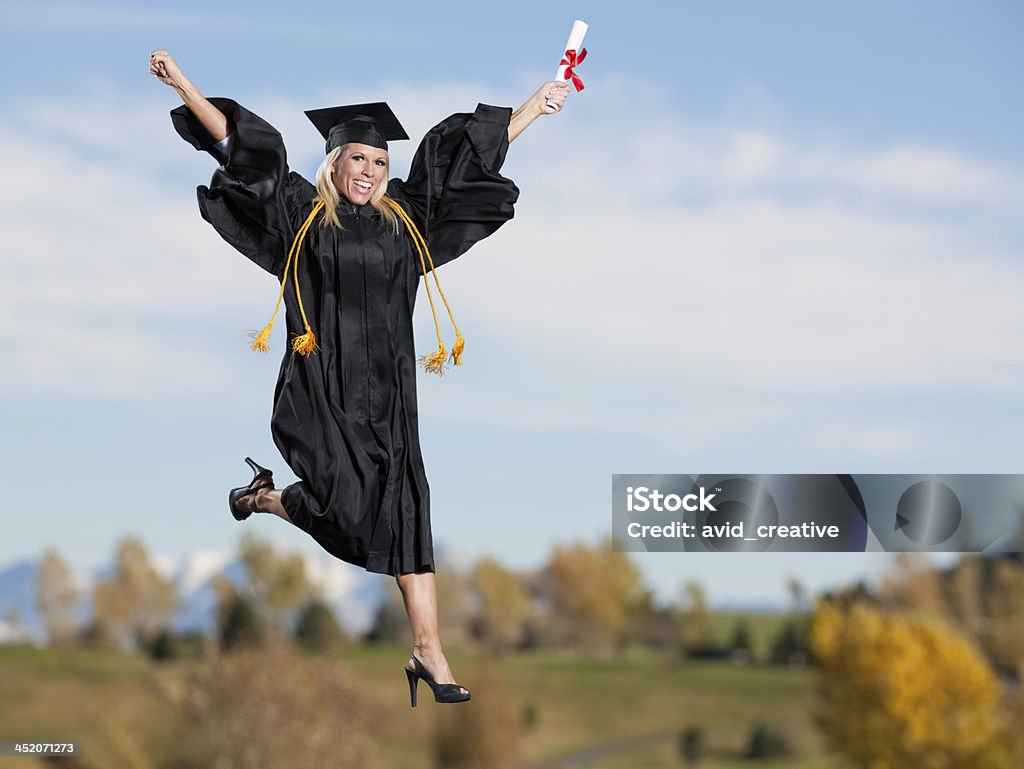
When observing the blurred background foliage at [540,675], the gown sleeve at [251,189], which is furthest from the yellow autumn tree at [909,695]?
the gown sleeve at [251,189]

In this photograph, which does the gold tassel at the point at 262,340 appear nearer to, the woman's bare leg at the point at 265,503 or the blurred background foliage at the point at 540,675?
the woman's bare leg at the point at 265,503

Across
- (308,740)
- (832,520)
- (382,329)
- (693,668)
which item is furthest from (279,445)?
(693,668)

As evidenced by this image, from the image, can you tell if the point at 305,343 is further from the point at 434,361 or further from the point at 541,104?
the point at 541,104

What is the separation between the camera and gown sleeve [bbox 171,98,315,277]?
5984 mm

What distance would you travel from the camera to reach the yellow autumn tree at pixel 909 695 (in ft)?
159

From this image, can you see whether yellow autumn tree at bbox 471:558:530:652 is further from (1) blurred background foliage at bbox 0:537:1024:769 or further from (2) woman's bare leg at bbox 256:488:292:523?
A: (2) woman's bare leg at bbox 256:488:292:523

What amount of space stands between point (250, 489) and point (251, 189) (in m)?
1.27

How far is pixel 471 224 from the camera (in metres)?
6.35

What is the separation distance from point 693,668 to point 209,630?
23.9 m

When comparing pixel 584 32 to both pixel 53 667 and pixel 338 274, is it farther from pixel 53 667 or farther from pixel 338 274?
pixel 53 667

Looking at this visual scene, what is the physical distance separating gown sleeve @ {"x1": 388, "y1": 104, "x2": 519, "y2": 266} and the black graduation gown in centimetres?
2

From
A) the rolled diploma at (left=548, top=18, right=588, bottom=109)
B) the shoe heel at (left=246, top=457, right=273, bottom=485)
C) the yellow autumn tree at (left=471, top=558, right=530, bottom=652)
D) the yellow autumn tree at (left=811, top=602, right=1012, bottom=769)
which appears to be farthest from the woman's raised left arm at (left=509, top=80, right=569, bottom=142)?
the yellow autumn tree at (left=471, top=558, right=530, bottom=652)

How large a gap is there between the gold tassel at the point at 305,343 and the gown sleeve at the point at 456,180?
71 centimetres

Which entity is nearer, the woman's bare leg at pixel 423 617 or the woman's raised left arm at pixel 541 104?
the woman's bare leg at pixel 423 617
